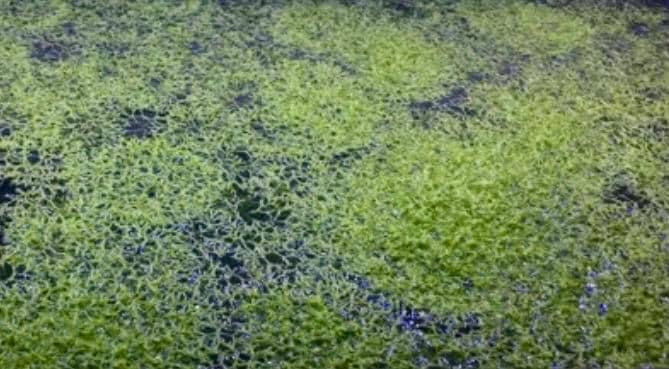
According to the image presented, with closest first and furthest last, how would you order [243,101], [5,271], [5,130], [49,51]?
[5,271] < [5,130] < [243,101] < [49,51]

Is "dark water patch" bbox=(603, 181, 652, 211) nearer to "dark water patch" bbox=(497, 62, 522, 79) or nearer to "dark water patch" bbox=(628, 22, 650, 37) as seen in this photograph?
"dark water patch" bbox=(497, 62, 522, 79)

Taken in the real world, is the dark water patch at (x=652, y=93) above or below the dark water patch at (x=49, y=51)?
above

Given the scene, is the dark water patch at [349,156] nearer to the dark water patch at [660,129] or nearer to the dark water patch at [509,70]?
the dark water patch at [509,70]

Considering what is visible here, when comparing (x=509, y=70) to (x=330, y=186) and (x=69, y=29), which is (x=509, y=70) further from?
(x=69, y=29)

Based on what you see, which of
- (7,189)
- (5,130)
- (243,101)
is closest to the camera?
(7,189)

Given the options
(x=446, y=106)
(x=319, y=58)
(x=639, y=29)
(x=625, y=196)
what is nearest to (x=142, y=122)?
(x=319, y=58)

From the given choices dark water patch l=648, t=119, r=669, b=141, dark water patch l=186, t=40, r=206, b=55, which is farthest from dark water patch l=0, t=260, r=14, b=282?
dark water patch l=648, t=119, r=669, b=141

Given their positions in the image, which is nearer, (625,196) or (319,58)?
(625,196)

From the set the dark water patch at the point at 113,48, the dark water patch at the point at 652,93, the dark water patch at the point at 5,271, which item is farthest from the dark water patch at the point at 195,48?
the dark water patch at the point at 652,93

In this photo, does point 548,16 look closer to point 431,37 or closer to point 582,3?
point 582,3
